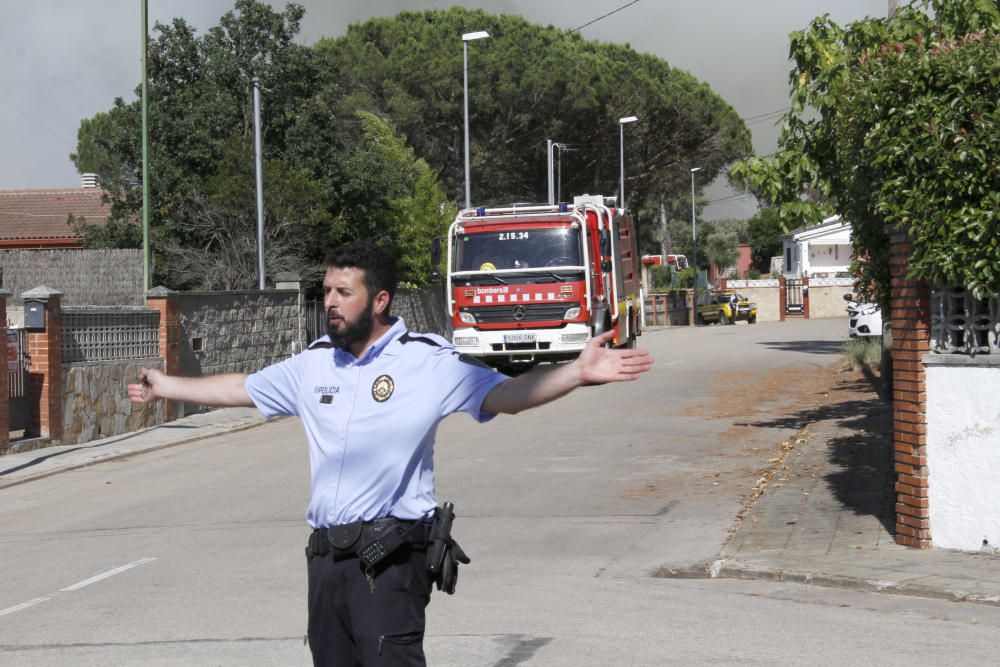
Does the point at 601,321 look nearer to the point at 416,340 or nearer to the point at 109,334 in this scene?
the point at 109,334

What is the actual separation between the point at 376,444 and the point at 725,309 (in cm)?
5860

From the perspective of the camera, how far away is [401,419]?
4125 mm

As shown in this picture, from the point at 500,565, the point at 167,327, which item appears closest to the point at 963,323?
the point at 500,565

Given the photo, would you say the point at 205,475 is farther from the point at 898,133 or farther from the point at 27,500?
the point at 898,133

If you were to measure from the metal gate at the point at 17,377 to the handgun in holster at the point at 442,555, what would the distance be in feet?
47.2

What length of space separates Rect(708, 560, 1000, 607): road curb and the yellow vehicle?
177ft

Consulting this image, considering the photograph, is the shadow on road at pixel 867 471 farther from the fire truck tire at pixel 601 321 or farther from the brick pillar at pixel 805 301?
the brick pillar at pixel 805 301

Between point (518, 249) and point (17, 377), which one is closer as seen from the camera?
point (17, 377)

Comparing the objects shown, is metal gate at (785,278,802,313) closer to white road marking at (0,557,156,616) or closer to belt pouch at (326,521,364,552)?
white road marking at (0,557,156,616)

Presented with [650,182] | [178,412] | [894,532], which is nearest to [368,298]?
[894,532]

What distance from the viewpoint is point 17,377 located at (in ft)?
56.5

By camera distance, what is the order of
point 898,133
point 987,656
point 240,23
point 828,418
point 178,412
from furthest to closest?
point 240,23 < point 178,412 < point 828,418 < point 898,133 < point 987,656

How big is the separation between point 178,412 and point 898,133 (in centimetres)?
1564

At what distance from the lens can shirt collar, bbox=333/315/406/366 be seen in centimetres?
424
